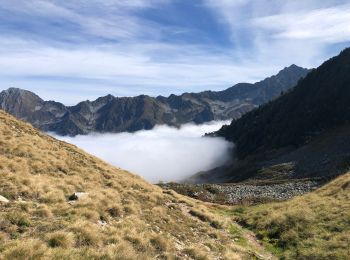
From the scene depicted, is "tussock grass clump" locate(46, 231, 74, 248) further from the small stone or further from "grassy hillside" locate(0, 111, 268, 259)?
the small stone

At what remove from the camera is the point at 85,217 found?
20.9m

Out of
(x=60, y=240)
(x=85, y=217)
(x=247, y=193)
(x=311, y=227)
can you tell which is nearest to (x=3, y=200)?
(x=85, y=217)

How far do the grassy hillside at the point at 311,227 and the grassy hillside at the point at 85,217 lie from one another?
3352 millimetres

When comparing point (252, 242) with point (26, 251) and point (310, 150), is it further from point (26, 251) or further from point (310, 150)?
point (310, 150)

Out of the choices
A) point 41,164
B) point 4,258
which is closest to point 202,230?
point 41,164

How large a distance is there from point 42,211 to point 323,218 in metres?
21.3

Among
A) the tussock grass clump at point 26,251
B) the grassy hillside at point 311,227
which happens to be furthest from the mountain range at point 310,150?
the tussock grass clump at point 26,251

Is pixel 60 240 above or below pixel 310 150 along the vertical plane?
above

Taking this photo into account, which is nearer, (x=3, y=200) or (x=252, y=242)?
(x=3, y=200)

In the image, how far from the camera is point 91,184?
2952 centimetres

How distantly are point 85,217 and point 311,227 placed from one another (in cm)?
1747

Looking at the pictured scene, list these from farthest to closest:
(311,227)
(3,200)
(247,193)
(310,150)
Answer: (310,150) → (247,193) → (311,227) → (3,200)

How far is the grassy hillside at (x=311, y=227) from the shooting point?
2511 centimetres

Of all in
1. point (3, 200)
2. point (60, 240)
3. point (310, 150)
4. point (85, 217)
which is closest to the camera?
point (60, 240)
